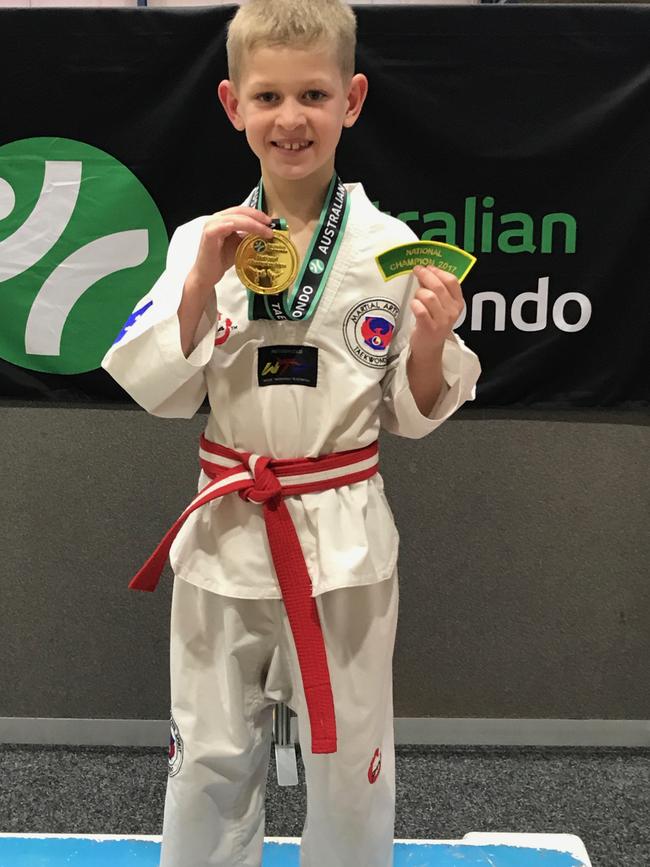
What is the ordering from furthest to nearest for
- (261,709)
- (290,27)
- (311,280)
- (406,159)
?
1. (406,159)
2. (261,709)
3. (311,280)
4. (290,27)

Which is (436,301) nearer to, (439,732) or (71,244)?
(71,244)

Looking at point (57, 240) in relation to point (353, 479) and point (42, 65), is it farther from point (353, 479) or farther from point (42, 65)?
point (353, 479)

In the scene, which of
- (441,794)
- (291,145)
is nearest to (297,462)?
(291,145)

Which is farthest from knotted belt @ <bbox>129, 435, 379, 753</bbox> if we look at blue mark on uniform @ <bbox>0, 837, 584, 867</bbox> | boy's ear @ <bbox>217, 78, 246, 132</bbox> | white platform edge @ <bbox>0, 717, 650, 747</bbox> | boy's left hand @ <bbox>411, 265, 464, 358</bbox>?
white platform edge @ <bbox>0, 717, 650, 747</bbox>

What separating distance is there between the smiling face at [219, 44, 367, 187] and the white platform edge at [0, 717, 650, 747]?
1.75 meters

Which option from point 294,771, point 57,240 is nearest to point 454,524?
point 294,771

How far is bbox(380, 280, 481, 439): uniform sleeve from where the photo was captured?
107 cm

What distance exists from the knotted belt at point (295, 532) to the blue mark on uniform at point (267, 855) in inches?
25.6

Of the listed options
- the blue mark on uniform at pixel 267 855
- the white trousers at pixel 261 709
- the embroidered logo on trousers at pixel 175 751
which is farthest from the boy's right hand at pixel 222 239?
the blue mark on uniform at pixel 267 855

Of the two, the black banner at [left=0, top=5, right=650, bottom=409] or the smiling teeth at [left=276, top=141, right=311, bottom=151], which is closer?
the smiling teeth at [left=276, top=141, right=311, bottom=151]

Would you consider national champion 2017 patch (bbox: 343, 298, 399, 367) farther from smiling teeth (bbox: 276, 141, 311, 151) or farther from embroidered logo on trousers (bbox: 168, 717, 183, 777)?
embroidered logo on trousers (bbox: 168, 717, 183, 777)

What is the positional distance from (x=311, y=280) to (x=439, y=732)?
65.8 inches

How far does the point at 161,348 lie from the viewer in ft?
3.28

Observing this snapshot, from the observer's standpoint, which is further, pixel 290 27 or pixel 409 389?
pixel 409 389
